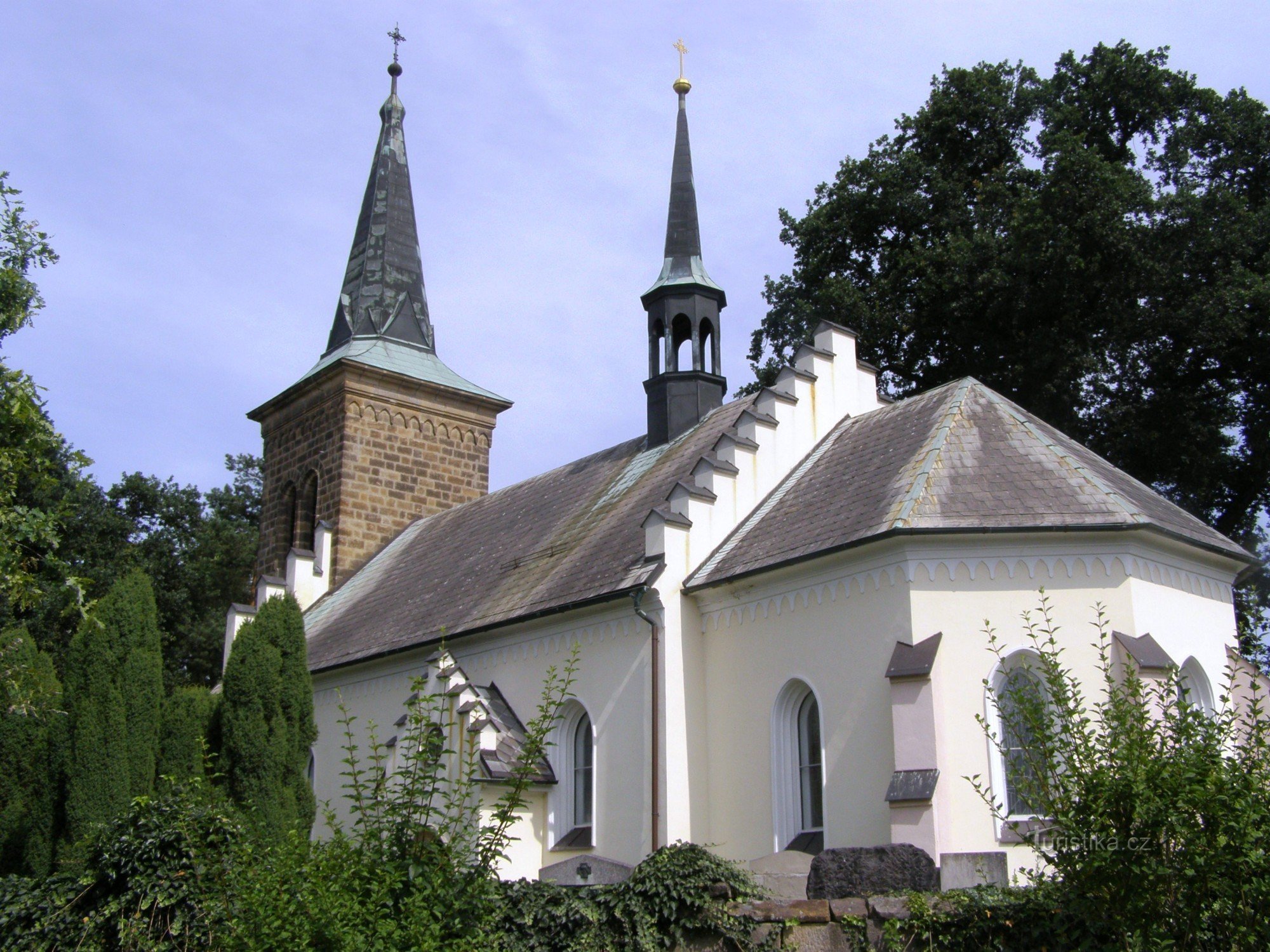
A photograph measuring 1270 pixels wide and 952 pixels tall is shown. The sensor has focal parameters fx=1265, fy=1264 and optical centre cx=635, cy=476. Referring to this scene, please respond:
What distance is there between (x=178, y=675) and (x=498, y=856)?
36.7 meters

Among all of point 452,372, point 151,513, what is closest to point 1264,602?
point 452,372

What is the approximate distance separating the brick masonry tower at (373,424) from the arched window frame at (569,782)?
11.6 m

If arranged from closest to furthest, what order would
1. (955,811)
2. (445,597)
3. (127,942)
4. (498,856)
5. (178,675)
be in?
(498,856)
(127,942)
(955,811)
(445,597)
(178,675)

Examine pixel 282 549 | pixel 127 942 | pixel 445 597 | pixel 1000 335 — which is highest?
pixel 1000 335

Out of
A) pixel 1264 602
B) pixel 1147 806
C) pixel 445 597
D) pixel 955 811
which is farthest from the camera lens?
pixel 1264 602

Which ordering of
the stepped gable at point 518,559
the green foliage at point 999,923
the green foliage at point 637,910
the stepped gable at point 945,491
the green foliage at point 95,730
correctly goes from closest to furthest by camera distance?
the green foliage at point 999,923 → the green foliage at point 637,910 → the stepped gable at point 945,491 → the green foliage at point 95,730 → the stepped gable at point 518,559

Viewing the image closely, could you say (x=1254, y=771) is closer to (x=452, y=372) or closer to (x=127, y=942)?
(x=127, y=942)

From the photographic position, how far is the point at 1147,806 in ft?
21.1

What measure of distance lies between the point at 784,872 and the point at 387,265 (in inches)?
886

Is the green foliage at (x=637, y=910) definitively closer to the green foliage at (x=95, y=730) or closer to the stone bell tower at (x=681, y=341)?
the green foliage at (x=95, y=730)

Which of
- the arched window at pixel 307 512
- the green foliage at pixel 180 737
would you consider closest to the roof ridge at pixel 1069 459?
the green foliage at pixel 180 737

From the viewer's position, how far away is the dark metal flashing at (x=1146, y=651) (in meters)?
12.7

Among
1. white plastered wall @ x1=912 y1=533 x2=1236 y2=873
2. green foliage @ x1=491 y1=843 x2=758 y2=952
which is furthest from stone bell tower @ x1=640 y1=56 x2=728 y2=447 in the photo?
green foliage @ x1=491 y1=843 x2=758 y2=952

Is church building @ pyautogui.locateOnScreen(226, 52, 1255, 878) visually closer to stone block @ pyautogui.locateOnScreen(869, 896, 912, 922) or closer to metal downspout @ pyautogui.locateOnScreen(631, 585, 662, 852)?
metal downspout @ pyautogui.locateOnScreen(631, 585, 662, 852)
